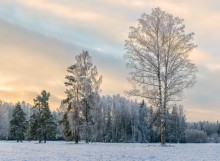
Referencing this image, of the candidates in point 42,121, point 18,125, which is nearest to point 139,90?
point 42,121

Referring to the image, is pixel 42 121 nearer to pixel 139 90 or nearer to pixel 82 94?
pixel 82 94

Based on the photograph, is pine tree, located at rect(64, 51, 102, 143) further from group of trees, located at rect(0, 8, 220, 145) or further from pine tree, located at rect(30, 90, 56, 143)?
pine tree, located at rect(30, 90, 56, 143)

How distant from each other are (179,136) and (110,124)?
23769 mm

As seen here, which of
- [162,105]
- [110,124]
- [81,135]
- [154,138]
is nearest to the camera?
[162,105]

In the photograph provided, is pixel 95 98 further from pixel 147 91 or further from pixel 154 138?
pixel 154 138

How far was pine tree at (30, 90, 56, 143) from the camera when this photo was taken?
83.2 m

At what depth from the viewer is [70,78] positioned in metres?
61.1

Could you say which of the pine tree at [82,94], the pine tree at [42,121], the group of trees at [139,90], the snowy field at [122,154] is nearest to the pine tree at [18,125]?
the group of trees at [139,90]

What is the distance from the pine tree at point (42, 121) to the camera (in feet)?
273

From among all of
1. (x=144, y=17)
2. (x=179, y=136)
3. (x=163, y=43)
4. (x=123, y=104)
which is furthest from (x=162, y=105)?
(x=123, y=104)

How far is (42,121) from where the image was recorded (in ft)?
279

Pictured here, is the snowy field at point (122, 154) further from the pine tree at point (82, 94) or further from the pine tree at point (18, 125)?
the pine tree at point (18, 125)

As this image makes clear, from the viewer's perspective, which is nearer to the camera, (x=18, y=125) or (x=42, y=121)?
(x=42, y=121)

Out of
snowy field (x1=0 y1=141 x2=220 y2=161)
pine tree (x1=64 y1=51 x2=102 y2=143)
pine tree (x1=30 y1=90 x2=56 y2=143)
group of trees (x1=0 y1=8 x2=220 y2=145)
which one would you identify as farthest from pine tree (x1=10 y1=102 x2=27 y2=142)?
snowy field (x1=0 y1=141 x2=220 y2=161)
